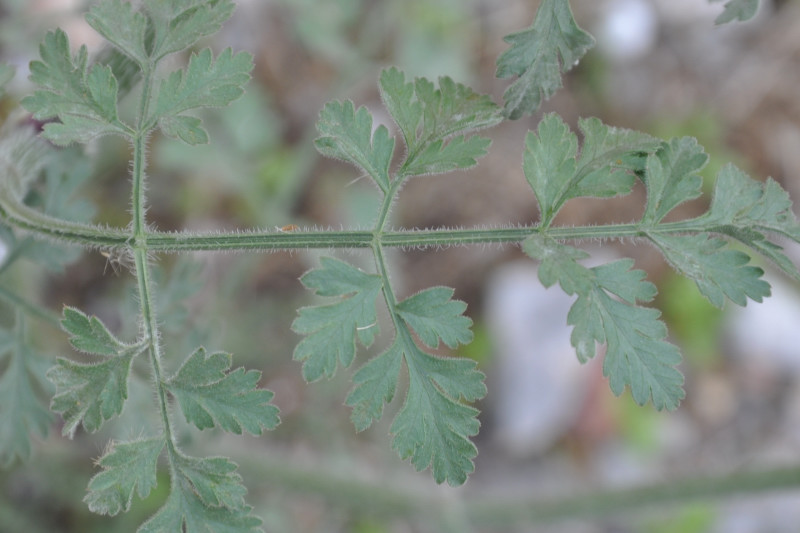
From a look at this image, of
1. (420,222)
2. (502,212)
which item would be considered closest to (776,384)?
(502,212)

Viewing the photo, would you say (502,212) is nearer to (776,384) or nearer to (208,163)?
(208,163)

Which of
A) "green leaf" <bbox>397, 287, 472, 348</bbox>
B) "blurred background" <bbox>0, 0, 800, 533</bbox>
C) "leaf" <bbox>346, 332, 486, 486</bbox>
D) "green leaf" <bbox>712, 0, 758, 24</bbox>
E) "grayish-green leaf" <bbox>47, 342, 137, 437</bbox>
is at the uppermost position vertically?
"blurred background" <bbox>0, 0, 800, 533</bbox>

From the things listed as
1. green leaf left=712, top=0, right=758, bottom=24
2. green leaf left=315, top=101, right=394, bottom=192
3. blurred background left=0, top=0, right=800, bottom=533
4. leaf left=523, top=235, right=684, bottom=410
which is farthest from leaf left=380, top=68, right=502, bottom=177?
blurred background left=0, top=0, right=800, bottom=533

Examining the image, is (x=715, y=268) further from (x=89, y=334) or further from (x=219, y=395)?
(x=89, y=334)

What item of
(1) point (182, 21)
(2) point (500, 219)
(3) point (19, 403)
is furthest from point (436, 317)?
(2) point (500, 219)

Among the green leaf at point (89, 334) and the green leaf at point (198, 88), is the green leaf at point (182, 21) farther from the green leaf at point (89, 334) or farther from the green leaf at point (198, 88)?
the green leaf at point (89, 334)

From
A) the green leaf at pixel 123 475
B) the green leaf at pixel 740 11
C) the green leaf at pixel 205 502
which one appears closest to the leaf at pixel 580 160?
the green leaf at pixel 740 11

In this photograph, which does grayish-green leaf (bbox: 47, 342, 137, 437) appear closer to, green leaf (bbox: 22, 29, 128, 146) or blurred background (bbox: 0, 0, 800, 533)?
green leaf (bbox: 22, 29, 128, 146)
